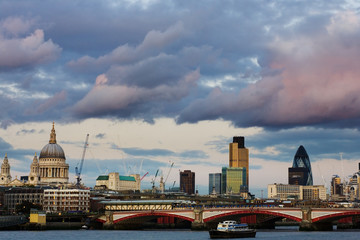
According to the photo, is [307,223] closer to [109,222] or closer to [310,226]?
[310,226]

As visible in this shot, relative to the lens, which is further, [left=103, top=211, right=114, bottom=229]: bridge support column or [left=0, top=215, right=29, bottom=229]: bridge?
[left=103, top=211, right=114, bottom=229]: bridge support column

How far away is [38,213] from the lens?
186 metres

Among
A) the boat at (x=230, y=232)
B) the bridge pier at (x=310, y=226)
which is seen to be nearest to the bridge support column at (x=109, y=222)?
the boat at (x=230, y=232)

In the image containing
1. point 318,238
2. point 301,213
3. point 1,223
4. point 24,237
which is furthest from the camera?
point 1,223

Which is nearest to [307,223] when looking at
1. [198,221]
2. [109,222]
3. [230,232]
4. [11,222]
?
[230,232]

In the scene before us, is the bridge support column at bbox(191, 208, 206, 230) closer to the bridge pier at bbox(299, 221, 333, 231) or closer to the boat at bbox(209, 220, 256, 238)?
the boat at bbox(209, 220, 256, 238)

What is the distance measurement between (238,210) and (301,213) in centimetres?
1338

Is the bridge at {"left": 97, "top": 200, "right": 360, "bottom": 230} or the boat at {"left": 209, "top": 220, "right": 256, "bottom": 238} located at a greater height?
the bridge at {"left": 97, "top": 200, "right": 360, "bottom": 230}

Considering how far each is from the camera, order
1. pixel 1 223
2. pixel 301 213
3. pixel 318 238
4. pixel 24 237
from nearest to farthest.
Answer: pixel 318 238
pixel 24 237
pixel 301 213
pixel 1 223

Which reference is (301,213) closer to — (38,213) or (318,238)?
(318,238)

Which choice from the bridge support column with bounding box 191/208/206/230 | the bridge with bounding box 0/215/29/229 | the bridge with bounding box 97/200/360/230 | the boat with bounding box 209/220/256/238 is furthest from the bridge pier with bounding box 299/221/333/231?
the bridge with bounding box 0/215/29/229

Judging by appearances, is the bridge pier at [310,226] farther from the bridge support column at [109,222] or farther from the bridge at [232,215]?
the bridge support column at [109,222]

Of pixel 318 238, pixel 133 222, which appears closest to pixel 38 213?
pixel 133 222

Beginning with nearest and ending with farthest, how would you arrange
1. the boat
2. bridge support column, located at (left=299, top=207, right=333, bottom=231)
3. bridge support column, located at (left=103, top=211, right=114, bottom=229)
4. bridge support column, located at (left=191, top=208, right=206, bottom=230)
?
the boat < bridge support column, located at (left=299, top=207, right=333, bottom=231) < bridge support column, located at (left=191, top=208, right=206, bottom=230) < bridge support column, located at (left=103, top=211, right=114, bottom=229)
